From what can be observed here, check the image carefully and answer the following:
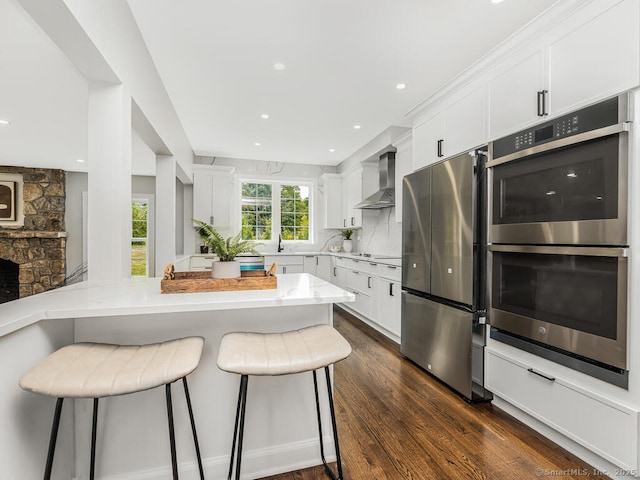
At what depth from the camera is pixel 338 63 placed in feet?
8.18

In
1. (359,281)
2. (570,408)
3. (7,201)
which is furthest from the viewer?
(7,201)

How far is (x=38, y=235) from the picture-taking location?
540 centimetres

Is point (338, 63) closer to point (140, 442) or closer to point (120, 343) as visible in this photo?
point (120, 343)

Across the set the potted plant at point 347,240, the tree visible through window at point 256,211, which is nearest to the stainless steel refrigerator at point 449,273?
the potted plant at point 347,240

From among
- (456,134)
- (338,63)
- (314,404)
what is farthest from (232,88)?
(314,404)

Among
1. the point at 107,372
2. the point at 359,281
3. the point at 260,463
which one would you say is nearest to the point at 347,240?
the point at 359,281

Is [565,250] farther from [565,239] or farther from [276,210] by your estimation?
[276,210]

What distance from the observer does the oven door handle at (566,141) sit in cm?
142

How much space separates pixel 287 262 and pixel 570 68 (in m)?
4.36

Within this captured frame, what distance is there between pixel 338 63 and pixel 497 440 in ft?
9.06

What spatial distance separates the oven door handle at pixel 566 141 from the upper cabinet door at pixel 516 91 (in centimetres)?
18

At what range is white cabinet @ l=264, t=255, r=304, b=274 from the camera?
17.6ft

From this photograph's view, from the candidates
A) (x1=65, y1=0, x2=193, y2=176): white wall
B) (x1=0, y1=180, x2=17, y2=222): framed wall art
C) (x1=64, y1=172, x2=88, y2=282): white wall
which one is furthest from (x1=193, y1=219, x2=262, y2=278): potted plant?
(x1=0, y1=180, x2=17, y2=222): framed wall art

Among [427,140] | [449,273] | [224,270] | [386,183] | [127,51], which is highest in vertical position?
[127,51]
